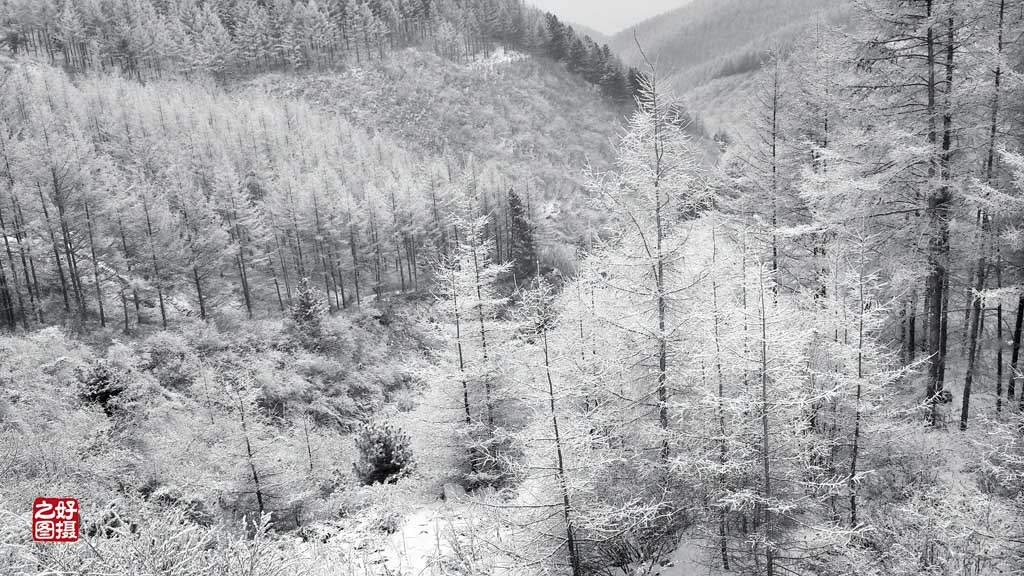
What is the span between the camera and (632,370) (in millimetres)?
10781

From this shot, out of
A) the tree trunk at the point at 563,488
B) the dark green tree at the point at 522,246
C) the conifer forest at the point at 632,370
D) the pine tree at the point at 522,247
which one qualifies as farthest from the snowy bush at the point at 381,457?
the dark green tree at the point at 522,246

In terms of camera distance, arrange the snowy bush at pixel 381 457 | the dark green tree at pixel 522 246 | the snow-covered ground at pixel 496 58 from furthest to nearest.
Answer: the snow-covered ground at pixel 496 58 → the dark green tree at pixel 522 246 → the snowy bush at pixel 381 457

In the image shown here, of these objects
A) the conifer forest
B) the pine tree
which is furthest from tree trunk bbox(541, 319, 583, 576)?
the pine tree

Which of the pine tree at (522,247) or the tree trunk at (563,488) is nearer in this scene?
the tree trunk at (563,488)

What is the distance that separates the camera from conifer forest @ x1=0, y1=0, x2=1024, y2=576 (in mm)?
8977

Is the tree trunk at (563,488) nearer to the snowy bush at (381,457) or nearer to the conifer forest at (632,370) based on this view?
the conifer forest at (632,370)

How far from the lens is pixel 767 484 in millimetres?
8484

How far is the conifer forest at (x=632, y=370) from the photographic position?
29.5 ft

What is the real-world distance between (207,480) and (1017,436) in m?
21.3

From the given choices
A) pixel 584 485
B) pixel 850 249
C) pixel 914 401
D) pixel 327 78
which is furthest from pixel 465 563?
pixel 327 78

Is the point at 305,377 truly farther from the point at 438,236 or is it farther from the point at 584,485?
the point at 584,485

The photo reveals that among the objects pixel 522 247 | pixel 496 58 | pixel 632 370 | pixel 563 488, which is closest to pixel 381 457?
pixel 563 488

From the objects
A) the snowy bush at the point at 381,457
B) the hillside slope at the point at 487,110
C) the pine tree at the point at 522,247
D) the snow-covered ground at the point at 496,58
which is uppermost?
the snow-covered ground at the point at 496,58

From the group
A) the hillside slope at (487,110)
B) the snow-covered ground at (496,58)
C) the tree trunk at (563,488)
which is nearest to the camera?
the tree trunk at (563,488)
